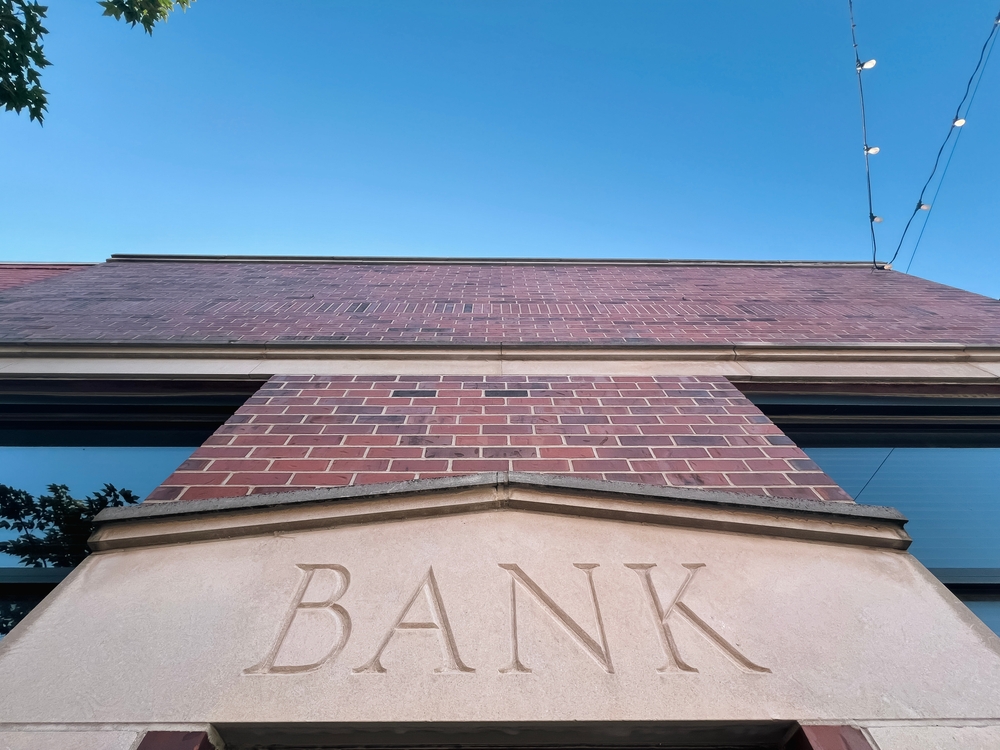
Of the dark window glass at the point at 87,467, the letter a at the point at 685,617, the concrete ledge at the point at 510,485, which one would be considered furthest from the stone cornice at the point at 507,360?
the letter a at the point at 685,617

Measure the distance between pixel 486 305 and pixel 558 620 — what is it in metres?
3.72

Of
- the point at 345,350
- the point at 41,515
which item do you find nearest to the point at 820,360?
the point at 345,350

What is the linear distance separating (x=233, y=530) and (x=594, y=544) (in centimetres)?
147

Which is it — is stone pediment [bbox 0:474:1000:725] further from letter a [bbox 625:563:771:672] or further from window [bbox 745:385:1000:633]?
window [bbox 745:385:1000:633]

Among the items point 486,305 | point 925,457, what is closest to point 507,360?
point 486,305

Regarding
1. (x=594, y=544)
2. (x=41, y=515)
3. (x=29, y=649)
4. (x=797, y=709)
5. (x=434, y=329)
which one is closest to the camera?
(x=797, y=709)

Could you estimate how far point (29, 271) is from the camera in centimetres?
679

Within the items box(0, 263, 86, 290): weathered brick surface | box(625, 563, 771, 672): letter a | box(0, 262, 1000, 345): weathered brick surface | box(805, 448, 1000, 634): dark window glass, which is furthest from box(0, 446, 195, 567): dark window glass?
box(0, 263, 86, 290): weathered brick surface

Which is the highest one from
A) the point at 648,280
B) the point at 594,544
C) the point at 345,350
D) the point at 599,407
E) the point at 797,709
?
the point at 648,280

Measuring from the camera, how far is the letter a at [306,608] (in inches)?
62.7

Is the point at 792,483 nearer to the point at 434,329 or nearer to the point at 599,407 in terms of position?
the point at 599,407

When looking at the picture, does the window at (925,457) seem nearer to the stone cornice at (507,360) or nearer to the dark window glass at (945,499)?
the dark window glass at (945,499)

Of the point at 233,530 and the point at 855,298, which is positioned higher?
the point at 855,298

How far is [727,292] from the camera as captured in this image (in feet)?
18.8
